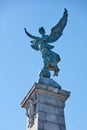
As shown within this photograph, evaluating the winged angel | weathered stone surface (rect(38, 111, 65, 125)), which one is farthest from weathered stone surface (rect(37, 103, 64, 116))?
the winged angel

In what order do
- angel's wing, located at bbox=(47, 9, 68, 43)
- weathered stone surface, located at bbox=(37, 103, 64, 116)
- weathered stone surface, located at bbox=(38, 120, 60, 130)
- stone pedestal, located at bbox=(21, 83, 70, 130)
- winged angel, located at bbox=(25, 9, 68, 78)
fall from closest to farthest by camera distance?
weathered stone surface, located at bbox=(38, 120, 60, 130)
stone pedestal, located at bbox=(21, 83, 70, 130)
weathered stone surface, located at bbox=(37, 103, 64, 116)
winged angel, located at bbox=(25, 9, 68, 78)
angel's wing, located at bbox=(47, 9, 68, 43)

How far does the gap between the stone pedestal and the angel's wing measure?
3.11m

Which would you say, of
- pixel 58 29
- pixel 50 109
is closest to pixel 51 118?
pixel 50 109

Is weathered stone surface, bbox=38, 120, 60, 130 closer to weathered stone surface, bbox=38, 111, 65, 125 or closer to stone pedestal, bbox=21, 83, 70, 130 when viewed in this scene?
stone pedestal, bbox=21, 83, 70, 130

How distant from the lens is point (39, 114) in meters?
10.1

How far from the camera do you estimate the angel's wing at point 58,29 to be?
13.4 metres

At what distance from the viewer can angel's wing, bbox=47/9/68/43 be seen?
1336 centimetres

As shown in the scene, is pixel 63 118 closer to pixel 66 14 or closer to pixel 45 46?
pixel 45 46

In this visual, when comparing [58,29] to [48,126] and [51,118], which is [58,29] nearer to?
[51,118]

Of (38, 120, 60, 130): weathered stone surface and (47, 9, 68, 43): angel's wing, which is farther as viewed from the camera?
(47, 9, 68, 43): angel's wing

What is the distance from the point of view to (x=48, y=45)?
1298 centimetres

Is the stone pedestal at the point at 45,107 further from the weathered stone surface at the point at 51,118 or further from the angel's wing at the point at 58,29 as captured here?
the angel's wing at the point at 58,29

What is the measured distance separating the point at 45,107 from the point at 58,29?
176 inches

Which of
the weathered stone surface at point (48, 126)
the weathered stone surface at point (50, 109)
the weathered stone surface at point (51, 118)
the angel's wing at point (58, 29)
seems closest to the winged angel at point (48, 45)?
the angel's wing at point (58, 29)
